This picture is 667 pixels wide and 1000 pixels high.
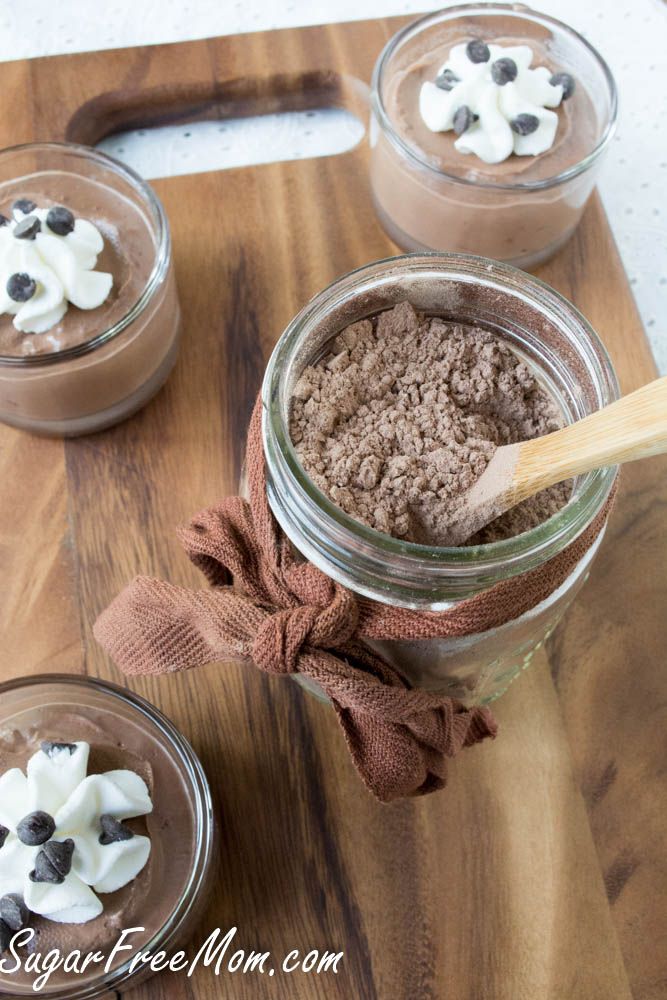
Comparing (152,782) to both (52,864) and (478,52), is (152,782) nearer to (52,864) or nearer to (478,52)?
(52,864)

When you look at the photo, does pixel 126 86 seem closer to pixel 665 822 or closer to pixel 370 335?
pixel 370 335

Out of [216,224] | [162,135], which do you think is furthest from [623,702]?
[162,135]

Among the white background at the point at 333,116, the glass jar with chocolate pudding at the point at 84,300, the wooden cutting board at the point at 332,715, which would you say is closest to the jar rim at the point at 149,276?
the glass jar with chocolate pudding at the point at 84,300

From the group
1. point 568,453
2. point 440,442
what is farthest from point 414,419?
point 568,453

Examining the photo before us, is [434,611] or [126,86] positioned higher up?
[126,86]

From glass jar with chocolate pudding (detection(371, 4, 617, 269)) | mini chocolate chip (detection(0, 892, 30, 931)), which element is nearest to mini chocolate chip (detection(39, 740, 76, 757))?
mini chocolate chip (detection(0, 892, 30, 931))
